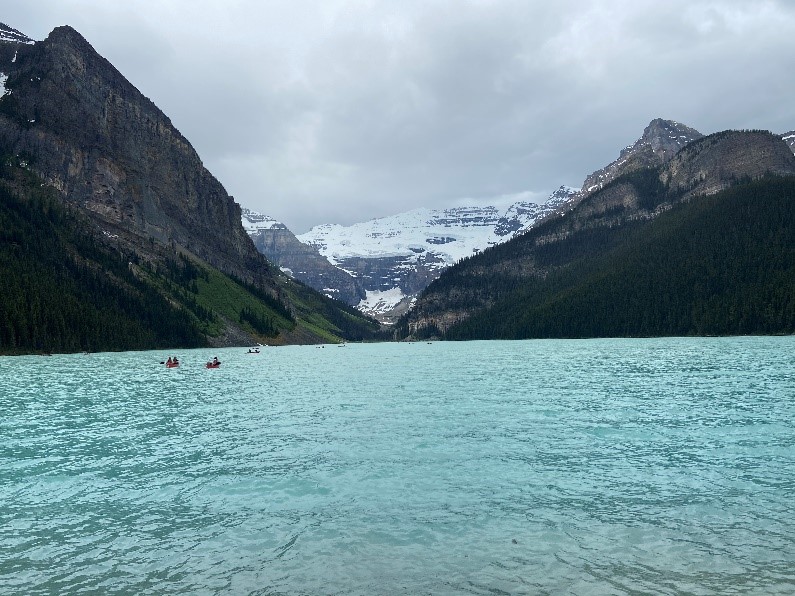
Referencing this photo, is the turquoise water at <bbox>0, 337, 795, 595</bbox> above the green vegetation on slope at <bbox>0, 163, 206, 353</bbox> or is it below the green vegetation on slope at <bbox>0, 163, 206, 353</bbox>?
below

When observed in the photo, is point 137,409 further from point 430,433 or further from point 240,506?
point 240,506

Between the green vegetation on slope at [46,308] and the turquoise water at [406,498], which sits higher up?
the green vegetation on slope at [46,308]

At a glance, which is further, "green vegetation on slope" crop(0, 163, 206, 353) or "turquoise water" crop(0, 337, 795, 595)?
"green vegetation on slope" crop(0, 163, 206, 353)

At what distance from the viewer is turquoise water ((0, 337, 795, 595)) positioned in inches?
640

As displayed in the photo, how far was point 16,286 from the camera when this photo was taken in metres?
153

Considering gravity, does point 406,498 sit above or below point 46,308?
below

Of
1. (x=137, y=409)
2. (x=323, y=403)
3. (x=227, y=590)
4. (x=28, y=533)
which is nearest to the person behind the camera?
(x=227, y=590)

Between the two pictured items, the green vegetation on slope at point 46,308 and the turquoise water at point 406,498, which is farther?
the green vegetation on slope at point 46,308

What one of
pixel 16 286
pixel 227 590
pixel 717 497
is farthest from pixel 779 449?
pixel 16 286

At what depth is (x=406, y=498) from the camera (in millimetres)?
24109

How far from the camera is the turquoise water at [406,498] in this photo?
53.4ft

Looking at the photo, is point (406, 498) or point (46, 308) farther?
point (46, 308)

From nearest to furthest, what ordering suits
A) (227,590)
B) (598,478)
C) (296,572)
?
(227,590)
(296,572)
(598,478)

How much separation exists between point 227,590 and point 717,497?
61.4 feet
